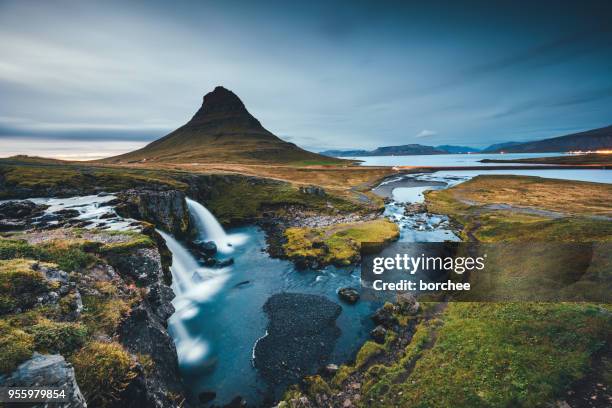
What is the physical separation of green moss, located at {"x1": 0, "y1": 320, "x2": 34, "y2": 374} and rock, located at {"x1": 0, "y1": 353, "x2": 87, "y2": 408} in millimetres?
227

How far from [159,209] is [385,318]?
39201mm

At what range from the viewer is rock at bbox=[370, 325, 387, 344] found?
21286mm

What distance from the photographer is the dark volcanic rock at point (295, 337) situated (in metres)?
19.6

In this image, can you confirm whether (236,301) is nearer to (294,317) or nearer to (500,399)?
(294,317)

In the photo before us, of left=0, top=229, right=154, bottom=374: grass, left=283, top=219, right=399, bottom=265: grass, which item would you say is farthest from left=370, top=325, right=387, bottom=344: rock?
left=0, top=229, right=154, bottom=374: grass

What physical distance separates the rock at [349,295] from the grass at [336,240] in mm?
7848

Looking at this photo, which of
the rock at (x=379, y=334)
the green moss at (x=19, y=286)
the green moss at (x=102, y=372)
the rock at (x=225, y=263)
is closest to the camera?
the green moss at (x=102, y=372)

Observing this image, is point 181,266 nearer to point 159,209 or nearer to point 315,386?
point 159,209

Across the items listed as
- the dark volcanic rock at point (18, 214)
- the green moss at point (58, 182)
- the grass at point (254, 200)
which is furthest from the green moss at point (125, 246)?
the grass at point (254, 200)

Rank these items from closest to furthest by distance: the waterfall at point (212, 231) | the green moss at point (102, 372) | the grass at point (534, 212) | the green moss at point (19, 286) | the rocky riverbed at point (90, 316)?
the rocky riverbed at point (90, 316) < the green moss at point (102, 372) < the green moss at point (19, 286) < the grass at point (534, 212) < the waterfall at point (212, 231)

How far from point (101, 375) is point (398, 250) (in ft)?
127

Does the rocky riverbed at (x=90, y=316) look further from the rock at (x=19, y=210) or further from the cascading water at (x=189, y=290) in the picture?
the rock at (x=19, y=210)

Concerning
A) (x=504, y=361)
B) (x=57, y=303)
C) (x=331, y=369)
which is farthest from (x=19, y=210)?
(x=504, y=361)

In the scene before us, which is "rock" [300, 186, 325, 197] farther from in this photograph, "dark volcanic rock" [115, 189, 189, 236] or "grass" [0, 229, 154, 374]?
"grass" [0, 229, 154, 374]
